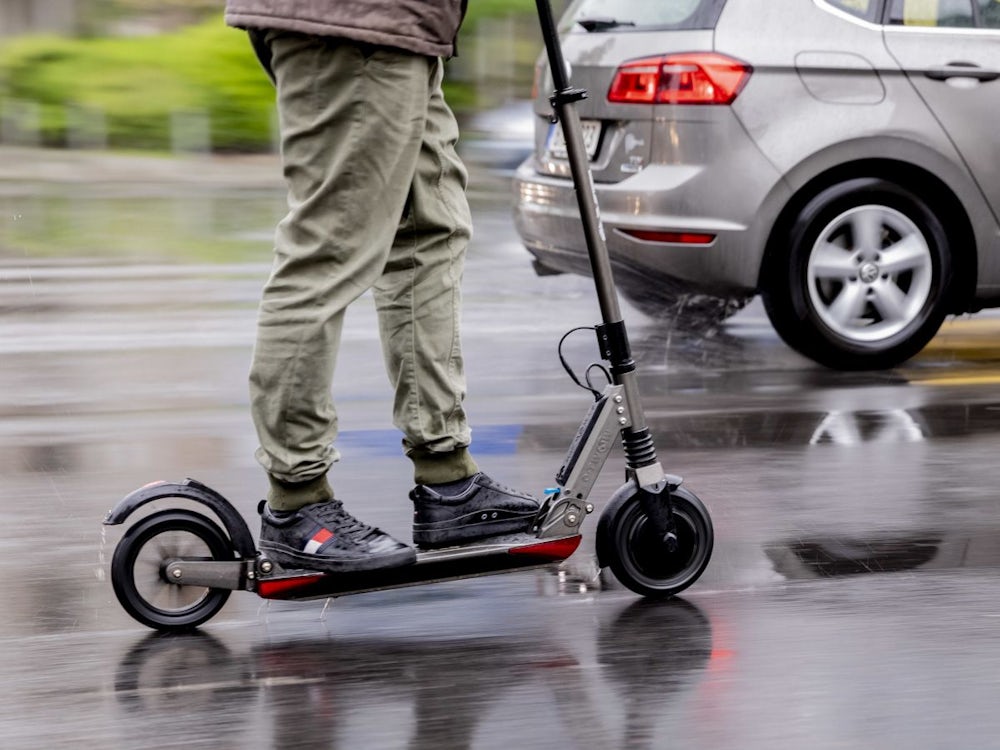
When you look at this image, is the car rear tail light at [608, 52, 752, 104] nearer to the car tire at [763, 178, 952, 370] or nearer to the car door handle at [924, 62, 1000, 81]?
the car tire at [763, 178, 952, 370]

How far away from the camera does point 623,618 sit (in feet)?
12.7

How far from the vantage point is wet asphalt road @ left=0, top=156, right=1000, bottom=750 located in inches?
130

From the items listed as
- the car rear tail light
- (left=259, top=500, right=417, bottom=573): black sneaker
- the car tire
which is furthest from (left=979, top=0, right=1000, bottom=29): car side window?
(left=259, top=500, right=417, bottom=573): black sneaker

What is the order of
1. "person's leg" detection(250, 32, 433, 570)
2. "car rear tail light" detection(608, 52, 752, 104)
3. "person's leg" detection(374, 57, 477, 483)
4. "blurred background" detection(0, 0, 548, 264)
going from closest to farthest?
1. "person's leg" detection(250, 32, 433, 570)
2. "person's leg" detection(374, 57, 477, 483)
3. "car rear tail light" detection(608, 52, 752, 104)
4. "blurred background" detection(0, 0, 548, 264)

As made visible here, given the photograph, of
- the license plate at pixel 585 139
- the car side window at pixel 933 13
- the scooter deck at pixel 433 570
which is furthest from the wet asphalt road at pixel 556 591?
the car side window at pixel 933 13

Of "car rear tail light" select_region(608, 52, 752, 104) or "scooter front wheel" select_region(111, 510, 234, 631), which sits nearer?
"scooter front wheel" select_region(111, 510, 234, 631)

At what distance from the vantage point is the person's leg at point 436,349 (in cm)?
384

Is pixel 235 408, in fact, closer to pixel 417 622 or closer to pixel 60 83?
pixel 417 622

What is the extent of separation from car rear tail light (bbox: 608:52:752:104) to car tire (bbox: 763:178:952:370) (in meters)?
0.57

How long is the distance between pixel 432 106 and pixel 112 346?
13.5 ft

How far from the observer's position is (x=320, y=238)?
3641 millimetres

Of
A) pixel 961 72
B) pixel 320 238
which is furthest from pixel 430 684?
pixel 961 72


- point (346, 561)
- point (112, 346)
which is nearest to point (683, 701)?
point (346, 561)

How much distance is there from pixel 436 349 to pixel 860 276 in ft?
11.5
